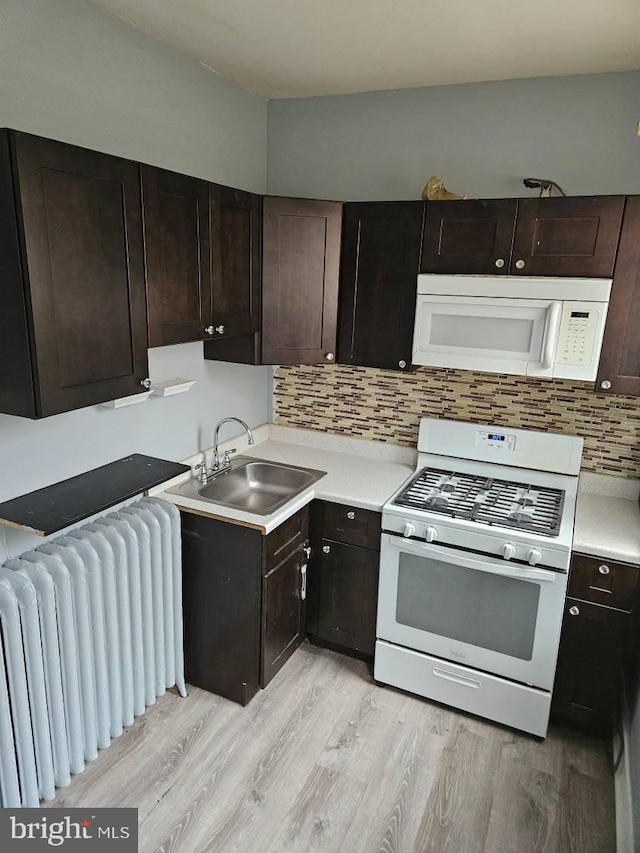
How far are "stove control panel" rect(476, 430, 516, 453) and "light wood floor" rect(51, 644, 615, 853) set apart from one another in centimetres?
118

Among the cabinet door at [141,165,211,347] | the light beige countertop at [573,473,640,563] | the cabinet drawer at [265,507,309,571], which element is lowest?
the cabinet drawer at [265,507,309,571]

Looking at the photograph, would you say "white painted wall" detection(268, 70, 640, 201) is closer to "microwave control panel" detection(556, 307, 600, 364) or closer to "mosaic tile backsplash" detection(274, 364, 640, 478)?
"microwave control panel" detection(556, 307, 600, 364)

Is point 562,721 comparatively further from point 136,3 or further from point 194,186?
point 136,3

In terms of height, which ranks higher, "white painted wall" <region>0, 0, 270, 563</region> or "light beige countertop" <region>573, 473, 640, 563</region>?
"white painted wall" <region>0, 0, 270, 563</region>

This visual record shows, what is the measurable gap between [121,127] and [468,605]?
7.39ft

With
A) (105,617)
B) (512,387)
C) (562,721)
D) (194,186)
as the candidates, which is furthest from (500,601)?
(194,186)

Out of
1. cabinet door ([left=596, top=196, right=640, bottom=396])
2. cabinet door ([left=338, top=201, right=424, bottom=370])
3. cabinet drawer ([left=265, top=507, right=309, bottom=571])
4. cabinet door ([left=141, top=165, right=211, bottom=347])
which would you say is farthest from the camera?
cabinet door ([left=338, top=201, right=424, bottom=370])

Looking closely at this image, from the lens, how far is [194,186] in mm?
2012

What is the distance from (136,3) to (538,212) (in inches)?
61.8

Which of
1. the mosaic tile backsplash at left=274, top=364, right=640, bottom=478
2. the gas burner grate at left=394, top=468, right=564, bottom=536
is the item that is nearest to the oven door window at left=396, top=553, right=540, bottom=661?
the gas burner grate at left=394, top=468, right=564, bottom=536

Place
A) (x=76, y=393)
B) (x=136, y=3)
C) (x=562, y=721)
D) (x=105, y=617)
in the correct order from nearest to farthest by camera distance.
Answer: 1. (x=76, y=393)
2. (x=136, y=3)
3. (x=105, y=617)
4. (x=562, y=721)

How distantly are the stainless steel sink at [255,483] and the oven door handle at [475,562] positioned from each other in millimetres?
509

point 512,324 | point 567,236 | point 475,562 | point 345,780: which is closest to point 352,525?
point 475,562

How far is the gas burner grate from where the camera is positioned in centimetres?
225
